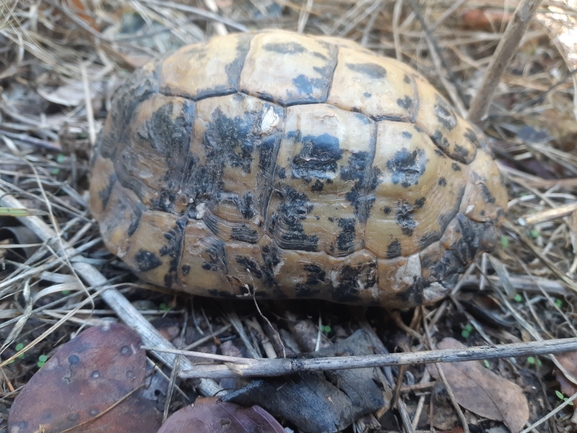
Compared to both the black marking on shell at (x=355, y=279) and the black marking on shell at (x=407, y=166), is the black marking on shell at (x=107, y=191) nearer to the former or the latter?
the black marking on shell at (x=355, y=279)

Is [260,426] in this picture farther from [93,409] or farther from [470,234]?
[470,234]

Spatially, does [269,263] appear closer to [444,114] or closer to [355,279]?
[355,279]

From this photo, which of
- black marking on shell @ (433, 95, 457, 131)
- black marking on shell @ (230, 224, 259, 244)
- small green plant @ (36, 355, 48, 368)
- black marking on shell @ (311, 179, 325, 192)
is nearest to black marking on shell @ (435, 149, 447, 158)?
black marking on shell @ (433, 95, 457, 131)

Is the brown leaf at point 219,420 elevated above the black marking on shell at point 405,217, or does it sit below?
below

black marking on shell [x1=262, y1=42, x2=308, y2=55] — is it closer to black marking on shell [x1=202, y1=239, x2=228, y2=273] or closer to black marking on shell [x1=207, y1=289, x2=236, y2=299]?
black marking on shell [x1=202, y1=239, x2=228, y2=273]

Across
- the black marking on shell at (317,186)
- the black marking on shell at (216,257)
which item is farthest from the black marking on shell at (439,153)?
the black marking on shell at (216,257)

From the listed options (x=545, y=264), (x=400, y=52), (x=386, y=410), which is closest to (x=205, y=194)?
(x=386, y=410)

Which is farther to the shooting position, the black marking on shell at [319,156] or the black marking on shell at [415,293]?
the black marking on shell at [415,293]
